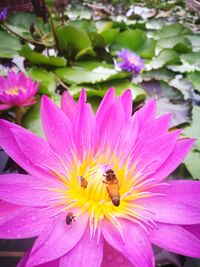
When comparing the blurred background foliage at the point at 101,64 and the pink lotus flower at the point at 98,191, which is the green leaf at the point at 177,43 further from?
the pink lotus flower at the point at 98,191

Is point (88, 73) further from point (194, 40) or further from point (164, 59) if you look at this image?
point (194, 40)

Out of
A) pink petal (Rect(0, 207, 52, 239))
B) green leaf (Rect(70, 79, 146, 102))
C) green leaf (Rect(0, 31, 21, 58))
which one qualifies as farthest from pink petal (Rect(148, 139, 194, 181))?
green leaf (Rect(0, 31, 21, 58))

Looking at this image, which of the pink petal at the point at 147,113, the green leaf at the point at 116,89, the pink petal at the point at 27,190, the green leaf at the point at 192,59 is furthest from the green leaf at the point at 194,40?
the pink petal at the point at 27,190

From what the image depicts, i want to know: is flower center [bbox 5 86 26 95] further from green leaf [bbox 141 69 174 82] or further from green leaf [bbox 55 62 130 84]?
green leaf [bbox 141 69 174 82]

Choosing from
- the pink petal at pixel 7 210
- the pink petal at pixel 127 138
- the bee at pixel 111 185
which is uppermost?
the pink petal at pixel 127 138

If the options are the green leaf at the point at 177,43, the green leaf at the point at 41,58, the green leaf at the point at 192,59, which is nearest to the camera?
the green leaf at the point at 41,58

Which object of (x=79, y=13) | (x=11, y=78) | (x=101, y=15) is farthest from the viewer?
(x=101, y=15)

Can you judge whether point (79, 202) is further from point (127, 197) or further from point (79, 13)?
point (79, 13)

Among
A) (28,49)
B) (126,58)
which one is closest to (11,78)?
(28,49)
